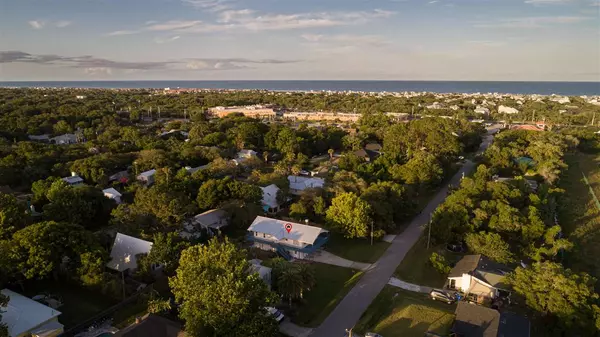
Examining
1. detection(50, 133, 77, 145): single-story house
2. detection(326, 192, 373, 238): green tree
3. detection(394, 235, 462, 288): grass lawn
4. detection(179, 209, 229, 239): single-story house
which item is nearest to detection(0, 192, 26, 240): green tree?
detection(179, 209, 229, 239): single-story house

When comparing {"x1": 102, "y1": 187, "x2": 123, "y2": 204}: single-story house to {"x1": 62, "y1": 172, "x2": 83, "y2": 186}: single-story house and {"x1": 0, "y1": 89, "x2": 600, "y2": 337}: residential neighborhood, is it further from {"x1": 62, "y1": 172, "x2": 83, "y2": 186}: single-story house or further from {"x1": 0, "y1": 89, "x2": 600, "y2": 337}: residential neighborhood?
{"x1": 62, "y1": 172, "x2": 83, "y2": 186}: single-story house

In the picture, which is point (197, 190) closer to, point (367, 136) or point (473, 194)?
point (473, 194)

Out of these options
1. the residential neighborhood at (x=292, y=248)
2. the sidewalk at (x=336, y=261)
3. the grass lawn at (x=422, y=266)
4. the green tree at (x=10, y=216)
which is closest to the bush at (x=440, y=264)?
the residential neighborhood at (x=292, y=248)

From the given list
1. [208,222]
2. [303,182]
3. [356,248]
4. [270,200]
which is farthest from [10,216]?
[303,182]

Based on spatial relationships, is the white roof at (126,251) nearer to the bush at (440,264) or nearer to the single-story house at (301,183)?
the bush at (440,264)

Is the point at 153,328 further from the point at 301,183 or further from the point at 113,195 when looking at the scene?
the point at 301,183
